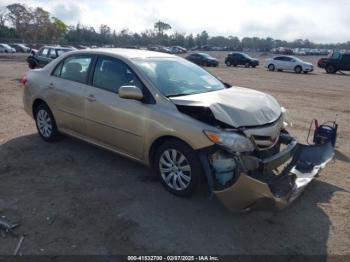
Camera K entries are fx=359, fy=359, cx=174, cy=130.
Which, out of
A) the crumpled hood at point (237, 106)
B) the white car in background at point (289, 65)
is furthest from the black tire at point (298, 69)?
the crumpled hood at point (237, 106)

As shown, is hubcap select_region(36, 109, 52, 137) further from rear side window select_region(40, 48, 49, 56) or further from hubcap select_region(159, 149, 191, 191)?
rear side window select_region(40, 48, 49, 56)

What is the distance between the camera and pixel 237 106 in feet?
13.7

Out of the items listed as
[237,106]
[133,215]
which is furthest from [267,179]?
[133,215]

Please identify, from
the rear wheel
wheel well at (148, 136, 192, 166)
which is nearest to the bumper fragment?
wheel well at (148, 136, 192, 166)

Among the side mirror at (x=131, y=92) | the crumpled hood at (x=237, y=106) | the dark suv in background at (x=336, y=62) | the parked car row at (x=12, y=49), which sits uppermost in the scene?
the side mirror at (x=131, y=92)

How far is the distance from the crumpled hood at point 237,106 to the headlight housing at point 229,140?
0.16m

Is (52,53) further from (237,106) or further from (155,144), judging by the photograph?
(237,106)

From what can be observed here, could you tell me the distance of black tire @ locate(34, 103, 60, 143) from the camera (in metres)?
5.98

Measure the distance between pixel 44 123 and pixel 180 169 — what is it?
3.07 m

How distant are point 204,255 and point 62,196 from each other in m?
1.94

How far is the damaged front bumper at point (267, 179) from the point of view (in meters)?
3.50

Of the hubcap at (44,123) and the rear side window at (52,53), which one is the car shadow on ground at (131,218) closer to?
the hubcap at (44,123)

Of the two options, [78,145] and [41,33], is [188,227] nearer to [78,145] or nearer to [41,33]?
[78,145]

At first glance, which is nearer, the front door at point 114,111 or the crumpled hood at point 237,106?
the crumpled hood at point 237,106
